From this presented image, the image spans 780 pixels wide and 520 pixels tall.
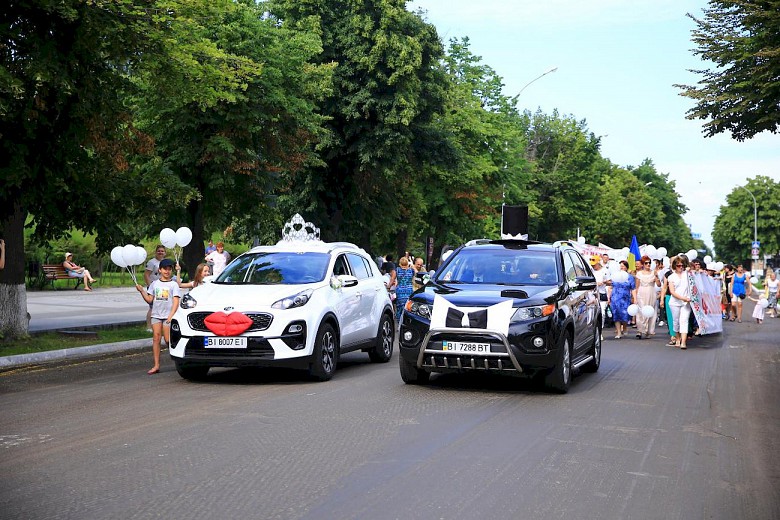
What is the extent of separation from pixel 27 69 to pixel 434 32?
71.4 feet

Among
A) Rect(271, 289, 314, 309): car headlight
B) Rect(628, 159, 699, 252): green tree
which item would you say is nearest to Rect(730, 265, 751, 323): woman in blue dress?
Rect(271, 289, 314, 309): car headlight

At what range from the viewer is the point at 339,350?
41.8 ft

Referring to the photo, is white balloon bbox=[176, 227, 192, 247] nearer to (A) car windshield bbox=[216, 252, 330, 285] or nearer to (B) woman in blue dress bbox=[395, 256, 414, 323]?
(A) car windshield bbox=[216, 252, 330, 285]

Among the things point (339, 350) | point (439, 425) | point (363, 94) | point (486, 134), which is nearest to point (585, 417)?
point (439, 425)

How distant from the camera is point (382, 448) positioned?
24.9 feet

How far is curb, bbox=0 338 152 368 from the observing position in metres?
14.3

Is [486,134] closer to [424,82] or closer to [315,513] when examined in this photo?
[424,82]

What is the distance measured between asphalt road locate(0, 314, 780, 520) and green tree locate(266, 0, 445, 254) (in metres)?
21.2

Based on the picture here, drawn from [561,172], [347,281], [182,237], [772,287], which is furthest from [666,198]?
[347,281]

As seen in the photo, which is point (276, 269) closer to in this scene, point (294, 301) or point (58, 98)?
point (294, 301)

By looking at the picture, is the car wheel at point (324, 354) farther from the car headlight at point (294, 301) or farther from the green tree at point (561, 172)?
the green tree at point (561, 172)

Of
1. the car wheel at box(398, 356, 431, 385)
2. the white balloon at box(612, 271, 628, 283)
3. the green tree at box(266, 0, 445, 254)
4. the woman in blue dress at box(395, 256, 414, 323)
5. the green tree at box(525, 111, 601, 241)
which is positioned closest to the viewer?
the car wheel at box(398, 356, 431, 385)

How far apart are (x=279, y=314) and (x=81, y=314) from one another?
14334 mm

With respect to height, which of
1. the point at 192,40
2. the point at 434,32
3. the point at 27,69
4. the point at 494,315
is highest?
the point at 434,32
